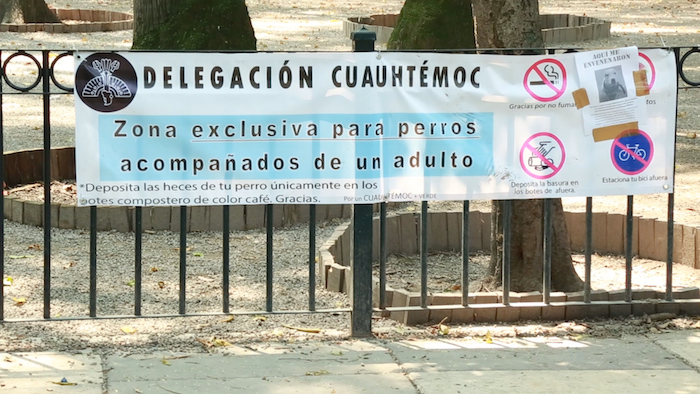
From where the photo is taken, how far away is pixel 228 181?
5.28 m

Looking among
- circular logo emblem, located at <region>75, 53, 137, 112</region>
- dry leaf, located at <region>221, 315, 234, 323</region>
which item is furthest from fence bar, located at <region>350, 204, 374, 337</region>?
circular logo emblem, located at <region>75, 53, 137, 112</region>

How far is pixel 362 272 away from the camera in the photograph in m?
5.51

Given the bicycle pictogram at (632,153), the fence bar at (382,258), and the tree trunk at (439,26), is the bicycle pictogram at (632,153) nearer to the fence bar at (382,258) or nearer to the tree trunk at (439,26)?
the fence bar at (382,258)

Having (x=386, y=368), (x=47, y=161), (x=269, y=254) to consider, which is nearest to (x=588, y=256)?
(x=386, y=368)

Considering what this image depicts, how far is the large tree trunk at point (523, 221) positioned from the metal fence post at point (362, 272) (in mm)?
967

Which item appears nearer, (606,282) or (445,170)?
(445,170)

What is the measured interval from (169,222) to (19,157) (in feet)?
6.94

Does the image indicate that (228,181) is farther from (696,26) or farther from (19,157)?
(696,26)

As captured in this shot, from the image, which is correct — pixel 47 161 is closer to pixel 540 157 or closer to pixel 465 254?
pixel 465 254

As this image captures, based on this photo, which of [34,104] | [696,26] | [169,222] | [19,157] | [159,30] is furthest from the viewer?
[696,26]

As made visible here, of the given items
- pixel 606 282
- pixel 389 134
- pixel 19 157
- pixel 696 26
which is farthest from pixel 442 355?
pixel 696 26

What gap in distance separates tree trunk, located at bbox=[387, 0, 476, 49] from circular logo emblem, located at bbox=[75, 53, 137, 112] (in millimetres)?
8530

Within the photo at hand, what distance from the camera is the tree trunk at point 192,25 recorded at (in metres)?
10.7

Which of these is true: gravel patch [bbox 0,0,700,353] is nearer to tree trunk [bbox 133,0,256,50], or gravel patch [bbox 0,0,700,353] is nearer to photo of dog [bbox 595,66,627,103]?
photo of dog [bbox 595,66,627,103]
